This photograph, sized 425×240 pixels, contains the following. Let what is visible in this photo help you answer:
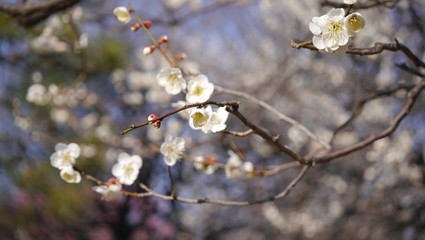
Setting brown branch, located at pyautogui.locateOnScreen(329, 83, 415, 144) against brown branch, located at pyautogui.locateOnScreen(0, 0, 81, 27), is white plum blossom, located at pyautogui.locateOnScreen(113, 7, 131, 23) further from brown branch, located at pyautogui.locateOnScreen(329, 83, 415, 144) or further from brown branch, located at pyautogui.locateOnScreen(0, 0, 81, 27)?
brown branch, located at pyautogui.locateOnScreen(329, 83, 415, 144)

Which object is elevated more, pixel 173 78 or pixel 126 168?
pixel 173 78

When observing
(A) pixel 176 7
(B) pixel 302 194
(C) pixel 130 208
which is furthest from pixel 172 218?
(A) pixel 176 7

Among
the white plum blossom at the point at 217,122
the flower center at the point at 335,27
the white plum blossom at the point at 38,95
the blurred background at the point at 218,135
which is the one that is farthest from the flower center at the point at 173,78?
the white plum blossom at the point at 38,95

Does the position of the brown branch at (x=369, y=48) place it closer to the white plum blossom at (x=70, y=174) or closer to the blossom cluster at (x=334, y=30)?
the blossom cluster at (x=334, y=30)

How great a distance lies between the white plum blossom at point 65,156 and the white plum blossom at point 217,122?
0.44 m

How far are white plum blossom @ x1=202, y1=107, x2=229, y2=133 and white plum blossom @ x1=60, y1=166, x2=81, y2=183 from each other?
451 millimetres

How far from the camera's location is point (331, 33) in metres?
0.78

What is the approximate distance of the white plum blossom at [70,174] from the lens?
3.70ft

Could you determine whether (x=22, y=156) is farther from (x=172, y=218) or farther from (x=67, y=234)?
(x=172, y=218)

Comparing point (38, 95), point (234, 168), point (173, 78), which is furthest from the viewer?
point (38, 95)

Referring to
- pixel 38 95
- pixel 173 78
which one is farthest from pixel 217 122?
pixel 38 95

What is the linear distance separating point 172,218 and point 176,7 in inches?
109

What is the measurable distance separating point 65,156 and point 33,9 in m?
0.67

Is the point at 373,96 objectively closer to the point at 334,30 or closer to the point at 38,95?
the point at 334,30
